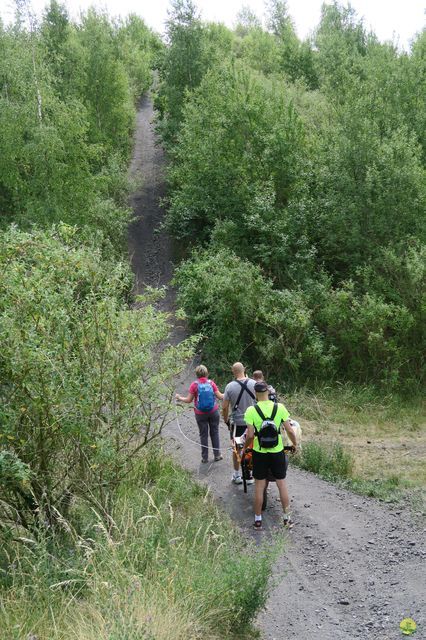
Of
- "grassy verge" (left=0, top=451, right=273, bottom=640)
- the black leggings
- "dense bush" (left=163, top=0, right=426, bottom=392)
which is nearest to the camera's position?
"grassy verge" (left=0, top=451, right=273, bottom=640)

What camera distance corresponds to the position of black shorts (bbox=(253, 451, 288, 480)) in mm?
8109

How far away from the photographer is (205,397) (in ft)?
32.6

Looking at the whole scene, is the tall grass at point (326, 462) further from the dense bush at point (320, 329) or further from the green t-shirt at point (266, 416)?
the dense bush at point (320, 329)

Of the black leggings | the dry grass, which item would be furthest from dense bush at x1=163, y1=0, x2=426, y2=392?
the black leggings

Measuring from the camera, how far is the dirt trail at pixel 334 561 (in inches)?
254

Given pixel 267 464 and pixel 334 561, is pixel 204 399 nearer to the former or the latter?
pixel 267 464

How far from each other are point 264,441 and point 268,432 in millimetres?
129

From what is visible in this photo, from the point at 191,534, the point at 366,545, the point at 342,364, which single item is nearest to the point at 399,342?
the point at 342,364

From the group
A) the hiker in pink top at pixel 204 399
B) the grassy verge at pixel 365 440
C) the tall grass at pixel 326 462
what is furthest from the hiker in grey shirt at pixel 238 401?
the grassy verge at pixel 365 440

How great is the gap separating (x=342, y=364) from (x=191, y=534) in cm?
1013

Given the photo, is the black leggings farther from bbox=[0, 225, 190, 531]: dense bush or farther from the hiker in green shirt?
bbox=[0, 225, 190, 531]: dense bush

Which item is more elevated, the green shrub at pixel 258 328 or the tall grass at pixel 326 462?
the green shrub at pixel 258 328

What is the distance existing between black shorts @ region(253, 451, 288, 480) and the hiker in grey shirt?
52.2 inches

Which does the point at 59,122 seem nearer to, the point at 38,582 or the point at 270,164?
the point at 270,164
